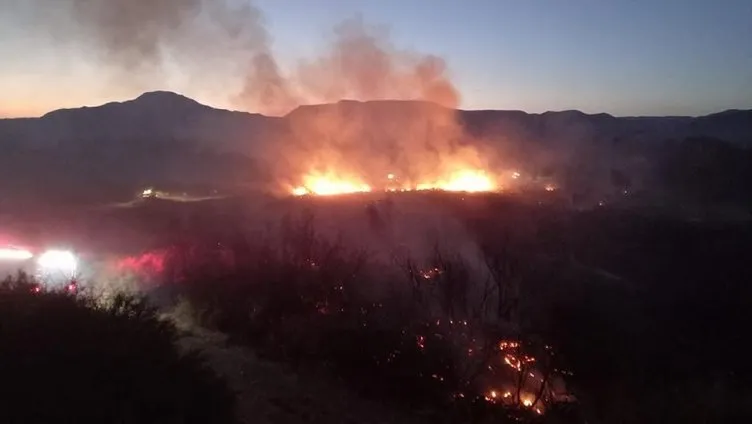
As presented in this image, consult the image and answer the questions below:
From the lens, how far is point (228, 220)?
27734 millimetres

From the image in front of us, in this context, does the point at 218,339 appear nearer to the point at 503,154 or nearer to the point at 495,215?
the point at 495,215

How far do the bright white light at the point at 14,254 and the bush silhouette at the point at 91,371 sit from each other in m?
11.9

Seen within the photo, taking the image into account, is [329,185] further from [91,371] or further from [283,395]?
[91,371]

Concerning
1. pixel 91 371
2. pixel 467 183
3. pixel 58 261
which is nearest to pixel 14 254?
pixel 58 261

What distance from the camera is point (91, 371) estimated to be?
655 cm

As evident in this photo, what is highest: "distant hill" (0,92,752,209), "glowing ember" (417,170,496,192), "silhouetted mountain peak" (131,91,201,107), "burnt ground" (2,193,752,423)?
"silhouetted mountain peak" (131,91,201,107)

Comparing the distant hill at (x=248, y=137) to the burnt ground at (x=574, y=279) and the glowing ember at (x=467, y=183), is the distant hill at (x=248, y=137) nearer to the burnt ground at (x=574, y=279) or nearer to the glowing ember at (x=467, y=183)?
the glowing ember at (x=467, y=183)

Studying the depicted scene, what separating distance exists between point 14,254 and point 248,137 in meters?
56.4

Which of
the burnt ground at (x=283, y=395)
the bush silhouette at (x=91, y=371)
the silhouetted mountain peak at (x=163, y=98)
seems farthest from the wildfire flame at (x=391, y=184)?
the silhouetted mountain peak at (x=163, y=98)

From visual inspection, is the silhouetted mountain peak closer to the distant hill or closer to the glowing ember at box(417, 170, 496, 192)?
the distant hill

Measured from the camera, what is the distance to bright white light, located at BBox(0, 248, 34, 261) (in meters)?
19.4

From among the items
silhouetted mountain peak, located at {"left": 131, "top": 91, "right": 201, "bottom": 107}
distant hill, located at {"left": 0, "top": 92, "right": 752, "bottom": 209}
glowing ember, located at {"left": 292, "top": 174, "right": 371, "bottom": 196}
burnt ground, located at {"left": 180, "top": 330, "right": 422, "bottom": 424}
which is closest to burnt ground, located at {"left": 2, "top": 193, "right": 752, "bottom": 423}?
burnt ground, located at {"left": 180, "top": 330, "right": 422, "bottom": 424}

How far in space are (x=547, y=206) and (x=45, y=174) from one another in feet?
131

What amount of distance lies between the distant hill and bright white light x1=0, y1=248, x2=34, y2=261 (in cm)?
2053
